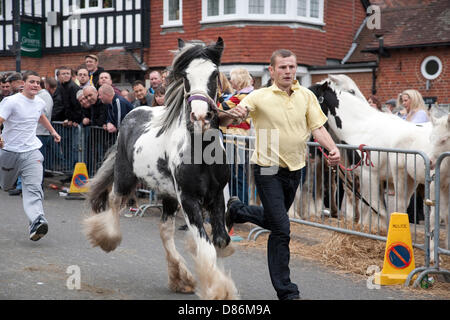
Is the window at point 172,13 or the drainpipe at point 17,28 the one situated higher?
the window at point 172,13

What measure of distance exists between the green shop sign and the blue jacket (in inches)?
663

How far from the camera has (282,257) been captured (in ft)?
18.0

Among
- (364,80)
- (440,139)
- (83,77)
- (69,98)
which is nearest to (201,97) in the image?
(440,139)

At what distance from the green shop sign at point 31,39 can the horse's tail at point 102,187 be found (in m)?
21.0

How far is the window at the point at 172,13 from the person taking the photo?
81.6 ft

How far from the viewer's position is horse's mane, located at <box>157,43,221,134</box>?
5.42 m

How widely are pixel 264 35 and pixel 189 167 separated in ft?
59.0

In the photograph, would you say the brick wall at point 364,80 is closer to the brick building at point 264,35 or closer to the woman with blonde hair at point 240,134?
the brick building at point 264,35

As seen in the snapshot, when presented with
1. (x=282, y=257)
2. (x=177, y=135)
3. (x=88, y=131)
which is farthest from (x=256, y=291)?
(x=88, y=131)

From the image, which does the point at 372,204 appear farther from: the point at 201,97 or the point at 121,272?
the point at 201,97

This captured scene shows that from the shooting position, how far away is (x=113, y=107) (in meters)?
11.6

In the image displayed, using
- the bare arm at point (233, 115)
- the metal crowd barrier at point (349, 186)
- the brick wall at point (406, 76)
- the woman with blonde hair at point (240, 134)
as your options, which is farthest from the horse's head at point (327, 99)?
the brick wall at point (406, 76)
